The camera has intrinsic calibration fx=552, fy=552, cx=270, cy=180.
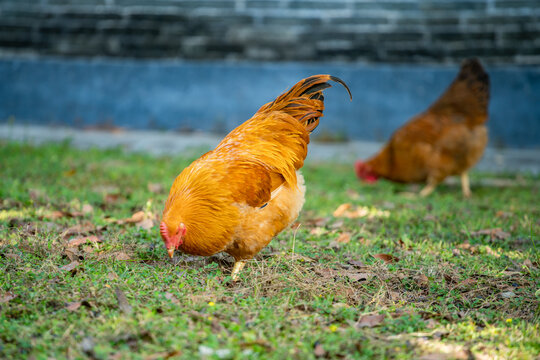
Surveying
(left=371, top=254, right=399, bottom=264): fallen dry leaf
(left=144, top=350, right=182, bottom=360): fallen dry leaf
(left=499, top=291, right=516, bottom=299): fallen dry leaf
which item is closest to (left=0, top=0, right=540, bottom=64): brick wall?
(left=371, top=254, right=399, bottom=264): fallen dry leaf

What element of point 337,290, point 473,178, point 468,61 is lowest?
point 473,178

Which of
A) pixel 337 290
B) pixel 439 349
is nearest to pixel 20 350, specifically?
pixel 337 290

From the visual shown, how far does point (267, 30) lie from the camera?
31.9ft

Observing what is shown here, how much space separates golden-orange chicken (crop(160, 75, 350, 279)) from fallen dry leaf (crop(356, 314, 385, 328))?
2.91ft

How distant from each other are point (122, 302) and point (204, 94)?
24.6ft

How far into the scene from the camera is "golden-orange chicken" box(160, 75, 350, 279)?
3369mm

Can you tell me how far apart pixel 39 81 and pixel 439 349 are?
925 cm

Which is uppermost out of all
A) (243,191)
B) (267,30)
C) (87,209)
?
(267,30)

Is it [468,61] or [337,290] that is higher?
[468,61]

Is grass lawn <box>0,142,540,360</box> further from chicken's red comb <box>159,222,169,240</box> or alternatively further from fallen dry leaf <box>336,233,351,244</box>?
chicken's red comb <box>159,222,169,240</box>

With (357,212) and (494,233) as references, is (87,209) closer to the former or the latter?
(357,212)

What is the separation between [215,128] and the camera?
33.1ft

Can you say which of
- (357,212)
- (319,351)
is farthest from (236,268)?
(357,212)

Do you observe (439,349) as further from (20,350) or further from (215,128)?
(215,128)
